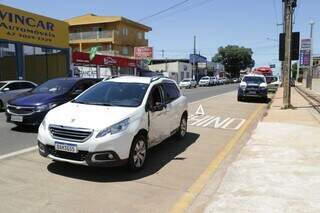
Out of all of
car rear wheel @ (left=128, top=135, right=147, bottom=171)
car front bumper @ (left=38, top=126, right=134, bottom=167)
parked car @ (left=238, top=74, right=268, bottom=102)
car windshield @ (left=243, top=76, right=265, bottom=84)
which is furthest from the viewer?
car windshield @ (left=243, top=76, right=265, bottom=84)

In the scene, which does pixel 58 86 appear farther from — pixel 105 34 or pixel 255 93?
pixel 105 34

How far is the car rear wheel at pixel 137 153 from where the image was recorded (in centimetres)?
690

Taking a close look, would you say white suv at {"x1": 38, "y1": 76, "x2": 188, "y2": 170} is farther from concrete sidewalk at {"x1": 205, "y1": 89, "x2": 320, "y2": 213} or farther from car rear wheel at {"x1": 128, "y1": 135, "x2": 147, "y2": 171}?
concrete sidewalk at {"x1": 205, "y1": 89, "x2": 320, "y2": 213}

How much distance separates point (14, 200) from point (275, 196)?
352 cm

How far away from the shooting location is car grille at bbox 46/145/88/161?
6453 mm

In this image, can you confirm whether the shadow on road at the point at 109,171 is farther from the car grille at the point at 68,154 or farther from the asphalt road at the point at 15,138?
the asphalt road at the point at 15,138

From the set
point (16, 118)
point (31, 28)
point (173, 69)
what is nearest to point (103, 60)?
point (31, 28)

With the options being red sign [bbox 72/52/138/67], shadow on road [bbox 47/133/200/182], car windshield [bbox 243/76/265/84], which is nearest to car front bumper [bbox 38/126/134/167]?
shadow on road [bbox 47/133/200/182]

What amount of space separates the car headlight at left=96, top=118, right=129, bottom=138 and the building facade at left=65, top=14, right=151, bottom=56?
163ft

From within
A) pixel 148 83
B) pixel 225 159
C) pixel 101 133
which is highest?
pixel 148 83

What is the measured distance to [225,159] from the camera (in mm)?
8398

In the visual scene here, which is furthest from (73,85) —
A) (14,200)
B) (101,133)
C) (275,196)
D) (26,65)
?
(26,65)

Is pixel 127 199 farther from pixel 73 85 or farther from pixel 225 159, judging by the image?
pixel 73 85

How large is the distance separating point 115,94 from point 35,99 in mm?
4012
